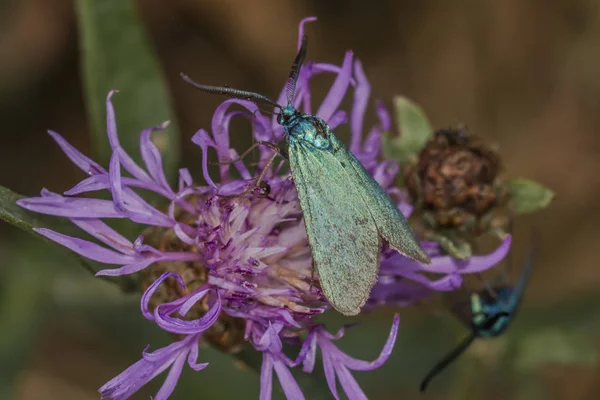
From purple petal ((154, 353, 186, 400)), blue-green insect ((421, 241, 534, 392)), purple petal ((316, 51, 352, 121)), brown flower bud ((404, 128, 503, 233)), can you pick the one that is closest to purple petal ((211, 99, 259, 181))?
purple petal ((316, 51, 352, 121))

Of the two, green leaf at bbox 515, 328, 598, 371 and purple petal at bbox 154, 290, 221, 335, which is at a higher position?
purple petal at bbox 154, 290, 221, 335

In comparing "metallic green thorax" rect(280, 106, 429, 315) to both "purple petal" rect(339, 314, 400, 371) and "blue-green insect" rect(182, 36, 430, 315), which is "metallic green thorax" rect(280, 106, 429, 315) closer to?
"blue-green insect" rect(182, 36, 430, 315)

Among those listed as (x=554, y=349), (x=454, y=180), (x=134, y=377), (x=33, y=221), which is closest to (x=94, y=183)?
(x=33, y=221)

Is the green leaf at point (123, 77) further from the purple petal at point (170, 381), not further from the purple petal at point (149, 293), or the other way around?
the purple petal at point (170, 381)

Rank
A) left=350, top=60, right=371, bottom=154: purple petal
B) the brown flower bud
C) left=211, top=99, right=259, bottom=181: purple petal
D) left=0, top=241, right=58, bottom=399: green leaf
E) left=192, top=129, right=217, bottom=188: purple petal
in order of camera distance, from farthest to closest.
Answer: left=0, top=241, right=58, bottom=399: green leaf → the brown flower bud → left=350, top=60, right=371, bottom=154: purple petal → left=211, top=99, right=259, bottom=181: purple petal → left=192, top=129, right=217, bottom=188: purple petal

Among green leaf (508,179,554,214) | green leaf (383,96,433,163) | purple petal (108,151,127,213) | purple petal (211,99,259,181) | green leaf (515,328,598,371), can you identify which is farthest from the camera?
green leaf (515,328,598,371)

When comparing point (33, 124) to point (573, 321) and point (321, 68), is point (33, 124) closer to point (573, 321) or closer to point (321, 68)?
point (321, 68)

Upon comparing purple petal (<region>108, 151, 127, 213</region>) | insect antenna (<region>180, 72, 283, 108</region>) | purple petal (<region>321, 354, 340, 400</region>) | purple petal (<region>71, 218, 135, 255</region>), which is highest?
insect antenna (<region>180, 72, 283, 108</region>)

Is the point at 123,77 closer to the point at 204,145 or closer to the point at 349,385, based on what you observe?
the point at 204,145
